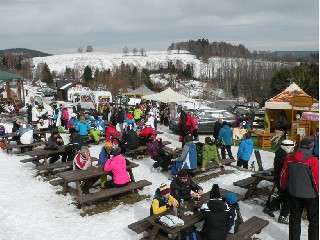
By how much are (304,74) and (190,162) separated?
42578mm

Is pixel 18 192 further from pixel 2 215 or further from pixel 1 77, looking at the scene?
pixel 1 77

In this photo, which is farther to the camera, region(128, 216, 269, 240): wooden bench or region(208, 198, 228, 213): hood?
region(128, 216, 269, 240): wooden bench

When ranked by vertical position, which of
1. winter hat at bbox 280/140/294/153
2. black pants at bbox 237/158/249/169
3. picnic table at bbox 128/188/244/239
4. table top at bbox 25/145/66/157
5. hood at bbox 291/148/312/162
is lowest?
black pants at bbox 237/158/249/169

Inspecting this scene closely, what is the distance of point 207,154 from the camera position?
8.95m

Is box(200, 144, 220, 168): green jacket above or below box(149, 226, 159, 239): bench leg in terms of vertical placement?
above

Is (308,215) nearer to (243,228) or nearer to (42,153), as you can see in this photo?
(243,228)

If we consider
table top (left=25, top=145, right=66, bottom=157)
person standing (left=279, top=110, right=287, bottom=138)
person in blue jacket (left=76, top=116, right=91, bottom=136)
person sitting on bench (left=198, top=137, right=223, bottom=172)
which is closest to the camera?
person sitting on bench (left=198, top=137, right=223, bottom=172)

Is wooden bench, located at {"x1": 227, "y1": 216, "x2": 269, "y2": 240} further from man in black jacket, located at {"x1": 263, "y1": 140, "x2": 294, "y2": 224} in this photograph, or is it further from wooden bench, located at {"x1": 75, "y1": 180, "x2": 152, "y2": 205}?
wooden bench, located at {"x1": 75, "y1": 180, "x2": 152, "y2": 205}

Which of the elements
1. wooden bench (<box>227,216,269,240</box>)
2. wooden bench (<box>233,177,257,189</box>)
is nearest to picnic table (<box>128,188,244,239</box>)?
wooden bench (<box>227,216,269,240</box>)

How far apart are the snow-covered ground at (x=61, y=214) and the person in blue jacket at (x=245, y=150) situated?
33.8 inches

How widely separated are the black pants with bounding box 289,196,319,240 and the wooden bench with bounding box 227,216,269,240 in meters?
0.54

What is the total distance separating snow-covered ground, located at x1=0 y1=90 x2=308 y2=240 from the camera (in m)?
5.89

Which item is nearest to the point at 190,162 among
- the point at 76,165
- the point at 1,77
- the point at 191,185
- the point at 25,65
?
the point at 191,185

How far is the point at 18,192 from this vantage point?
8.01 metres
